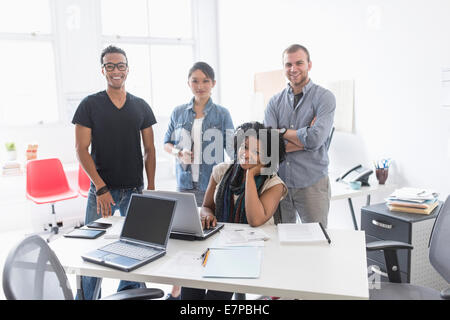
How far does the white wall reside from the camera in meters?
2.62

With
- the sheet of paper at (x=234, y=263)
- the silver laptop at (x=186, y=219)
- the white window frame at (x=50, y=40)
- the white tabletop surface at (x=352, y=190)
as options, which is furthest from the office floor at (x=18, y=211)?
→ the sheet of paper at (x=234, y=263)

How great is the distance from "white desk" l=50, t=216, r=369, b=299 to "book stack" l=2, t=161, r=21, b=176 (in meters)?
2.86

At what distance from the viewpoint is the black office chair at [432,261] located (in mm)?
1714

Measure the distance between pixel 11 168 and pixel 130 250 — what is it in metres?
3.23

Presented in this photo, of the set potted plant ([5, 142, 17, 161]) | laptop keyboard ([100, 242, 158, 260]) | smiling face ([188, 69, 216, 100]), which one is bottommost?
laptop keyboard ([100, 242, 158, 260])

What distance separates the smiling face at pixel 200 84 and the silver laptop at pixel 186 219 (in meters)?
1.05

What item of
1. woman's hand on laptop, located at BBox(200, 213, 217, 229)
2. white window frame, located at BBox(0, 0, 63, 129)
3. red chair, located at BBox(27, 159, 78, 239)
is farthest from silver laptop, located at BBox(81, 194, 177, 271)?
white window frame, located at BBox(0, 0, 63, 129)

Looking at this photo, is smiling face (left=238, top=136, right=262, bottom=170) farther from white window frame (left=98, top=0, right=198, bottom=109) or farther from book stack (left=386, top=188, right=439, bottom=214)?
white window frame (left=98, top=0, right=198, bottom=109)

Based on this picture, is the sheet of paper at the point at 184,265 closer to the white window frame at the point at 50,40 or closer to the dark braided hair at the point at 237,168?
the dark braided hair at the point at 237,168

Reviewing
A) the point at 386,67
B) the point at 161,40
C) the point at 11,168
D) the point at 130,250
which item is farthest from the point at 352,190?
the point at 11,168

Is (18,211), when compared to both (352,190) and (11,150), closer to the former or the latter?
(11,150)

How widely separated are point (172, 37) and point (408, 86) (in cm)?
346

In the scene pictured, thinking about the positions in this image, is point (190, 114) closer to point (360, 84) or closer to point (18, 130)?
point (360, 84)
